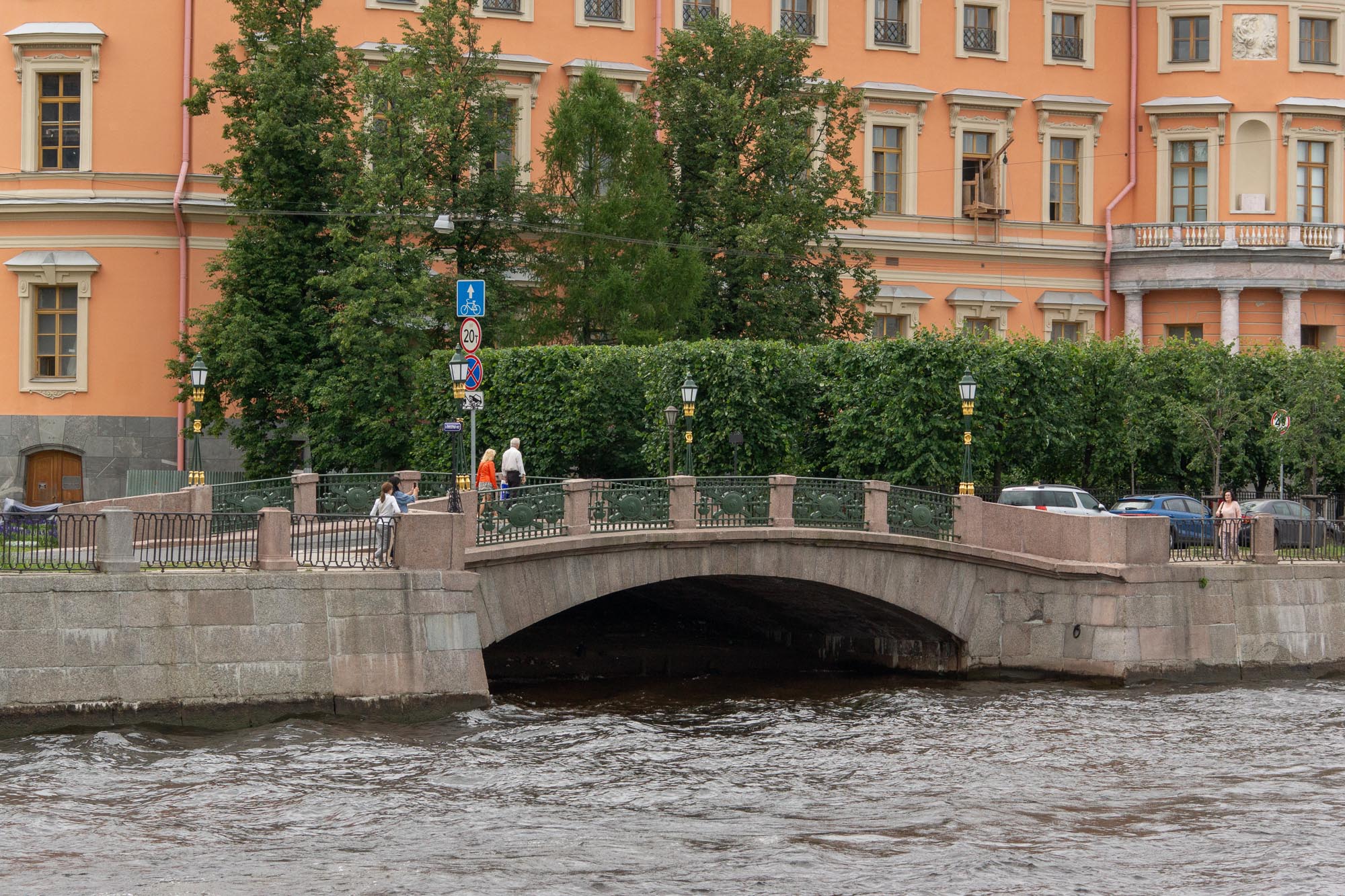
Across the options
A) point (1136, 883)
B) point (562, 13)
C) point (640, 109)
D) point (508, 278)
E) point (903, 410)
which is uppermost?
point (562, 13)

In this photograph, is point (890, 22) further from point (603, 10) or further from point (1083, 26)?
point (603, 10)

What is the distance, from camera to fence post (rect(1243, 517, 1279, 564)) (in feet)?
94.1

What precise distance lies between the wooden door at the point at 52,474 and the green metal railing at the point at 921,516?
1880 cm

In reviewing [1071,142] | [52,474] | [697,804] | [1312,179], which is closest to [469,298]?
[697,804]

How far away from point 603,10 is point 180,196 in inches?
418

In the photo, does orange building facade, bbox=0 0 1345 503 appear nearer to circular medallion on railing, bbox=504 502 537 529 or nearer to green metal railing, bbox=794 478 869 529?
green metal railing, bbox=794 478 869 529

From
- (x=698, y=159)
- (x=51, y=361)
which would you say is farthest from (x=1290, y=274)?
(x=51, y=361)

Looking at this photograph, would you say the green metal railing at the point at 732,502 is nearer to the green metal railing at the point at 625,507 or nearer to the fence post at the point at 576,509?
the green metal railing at the point at 625,507

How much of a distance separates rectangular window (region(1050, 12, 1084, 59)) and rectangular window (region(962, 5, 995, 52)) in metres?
1.56

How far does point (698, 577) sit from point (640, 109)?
13711 mm

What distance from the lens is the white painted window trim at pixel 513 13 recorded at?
42125mm

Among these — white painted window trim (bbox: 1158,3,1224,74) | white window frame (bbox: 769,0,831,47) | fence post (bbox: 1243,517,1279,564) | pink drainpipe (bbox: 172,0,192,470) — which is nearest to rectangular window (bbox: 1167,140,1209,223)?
white painted window trim (bbox: 1158,3,1224,74)

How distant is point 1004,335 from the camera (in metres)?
46.5

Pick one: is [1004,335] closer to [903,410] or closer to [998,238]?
[998,238]
